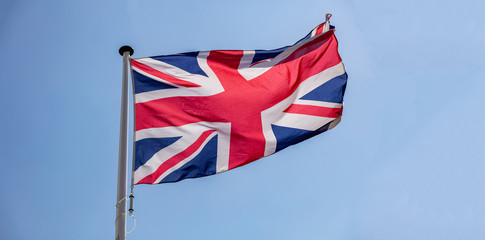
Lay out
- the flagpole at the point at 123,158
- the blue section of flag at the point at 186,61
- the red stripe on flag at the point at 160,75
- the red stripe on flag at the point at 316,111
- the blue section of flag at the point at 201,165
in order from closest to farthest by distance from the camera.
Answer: the flagpole at the point at 123,158, the blue section of flag at the point at 201,165, the red stripe on flag at the point at 160,75, the blue section of flag at the point at 186,61, the red stripe on flag at the point at 316,111

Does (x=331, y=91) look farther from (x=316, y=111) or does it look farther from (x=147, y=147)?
(x=147, y=147)

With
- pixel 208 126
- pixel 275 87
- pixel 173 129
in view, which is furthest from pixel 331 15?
pixel 173 129

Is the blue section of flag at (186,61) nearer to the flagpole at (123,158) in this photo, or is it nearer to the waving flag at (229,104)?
the waving flag at (229,104)

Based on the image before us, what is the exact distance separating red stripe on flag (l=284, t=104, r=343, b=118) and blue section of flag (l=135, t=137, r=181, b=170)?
282cm

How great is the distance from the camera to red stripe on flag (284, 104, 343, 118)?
9547 mm

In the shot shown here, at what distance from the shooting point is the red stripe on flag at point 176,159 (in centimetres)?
765

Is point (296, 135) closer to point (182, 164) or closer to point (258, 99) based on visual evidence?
point (258, 99)

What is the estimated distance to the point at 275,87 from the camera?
31.9 feet

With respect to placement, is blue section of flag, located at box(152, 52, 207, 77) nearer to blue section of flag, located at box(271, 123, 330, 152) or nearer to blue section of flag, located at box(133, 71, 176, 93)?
blue section of flag, located at box(133, 71, 176, 93)

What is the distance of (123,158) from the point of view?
7.25 m

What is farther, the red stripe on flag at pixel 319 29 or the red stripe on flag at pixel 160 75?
the red stripe on flag at pixel 319 29

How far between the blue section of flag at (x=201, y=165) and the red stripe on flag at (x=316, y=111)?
1905 mm

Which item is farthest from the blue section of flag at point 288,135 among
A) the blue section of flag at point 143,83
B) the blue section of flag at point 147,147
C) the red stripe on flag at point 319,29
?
the blue section of flag at point 143,83

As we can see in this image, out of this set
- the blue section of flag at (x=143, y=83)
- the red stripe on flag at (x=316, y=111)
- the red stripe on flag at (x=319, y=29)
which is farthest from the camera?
the red stripe on flag at (x=319, y=29)
